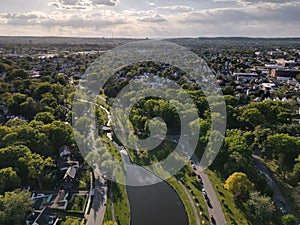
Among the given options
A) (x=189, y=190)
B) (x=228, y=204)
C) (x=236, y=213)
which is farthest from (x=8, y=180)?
(x=236, y=213)

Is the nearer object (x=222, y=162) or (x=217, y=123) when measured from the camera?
(x=222, y=162)

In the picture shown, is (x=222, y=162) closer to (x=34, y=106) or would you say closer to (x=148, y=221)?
(x=148, y=221)

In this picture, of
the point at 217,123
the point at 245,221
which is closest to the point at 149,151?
the point at 217,123

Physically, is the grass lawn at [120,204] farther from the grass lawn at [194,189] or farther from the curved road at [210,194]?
the grass lawn at [194,189]

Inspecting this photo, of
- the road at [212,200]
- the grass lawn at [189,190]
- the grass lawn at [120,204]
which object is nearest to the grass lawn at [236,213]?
the road at [212,200]

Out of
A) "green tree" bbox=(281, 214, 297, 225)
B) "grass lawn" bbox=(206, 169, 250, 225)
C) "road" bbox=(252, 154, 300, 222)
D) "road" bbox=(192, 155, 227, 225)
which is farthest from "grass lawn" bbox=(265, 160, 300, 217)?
"road" bbox=(192, 155, 227, 225)

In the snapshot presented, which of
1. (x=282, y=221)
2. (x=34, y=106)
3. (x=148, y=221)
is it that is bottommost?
(x=148, y=221)

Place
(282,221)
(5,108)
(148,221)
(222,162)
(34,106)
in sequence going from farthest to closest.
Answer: (5,108)
(34,106)
(222,162)
(148,221)
(282,221)

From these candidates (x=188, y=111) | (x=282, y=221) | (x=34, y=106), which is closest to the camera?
(x=282, y=221)
